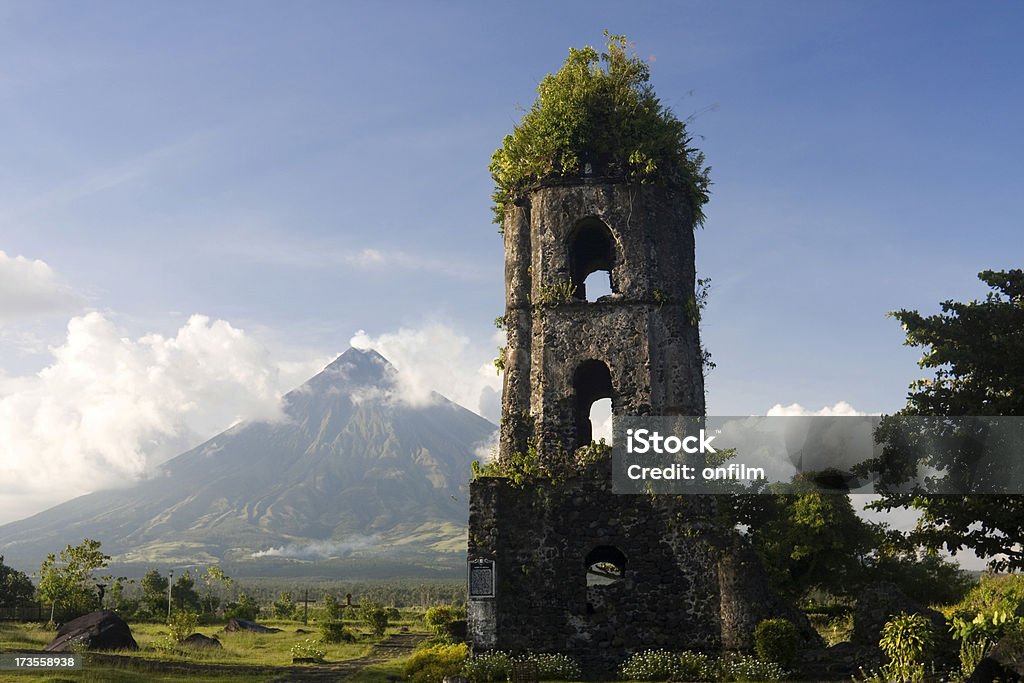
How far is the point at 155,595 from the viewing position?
44.1 metres

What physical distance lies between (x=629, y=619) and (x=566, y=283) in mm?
8202

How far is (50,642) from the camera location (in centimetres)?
2491

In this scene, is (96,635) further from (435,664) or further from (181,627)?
(435,664)

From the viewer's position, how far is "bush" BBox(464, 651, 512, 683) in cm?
1838

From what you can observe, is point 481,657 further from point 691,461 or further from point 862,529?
point 862,529

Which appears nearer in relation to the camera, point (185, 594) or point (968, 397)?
point (968, 397)

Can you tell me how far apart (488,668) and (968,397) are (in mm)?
11496

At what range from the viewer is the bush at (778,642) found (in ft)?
58.6

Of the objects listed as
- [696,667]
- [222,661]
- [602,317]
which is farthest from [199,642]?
[602,317]

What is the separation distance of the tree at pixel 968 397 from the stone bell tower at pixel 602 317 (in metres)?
5.13

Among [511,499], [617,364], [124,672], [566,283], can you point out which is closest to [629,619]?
[511,499]

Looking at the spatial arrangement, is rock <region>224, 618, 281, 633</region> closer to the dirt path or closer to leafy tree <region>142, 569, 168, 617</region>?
leafy tree <region>142, 569, 168, 617</region>

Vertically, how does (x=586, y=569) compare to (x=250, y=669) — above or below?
above

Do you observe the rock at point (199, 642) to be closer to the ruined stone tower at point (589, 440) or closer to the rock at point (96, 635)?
the rock at point (96, 635)
